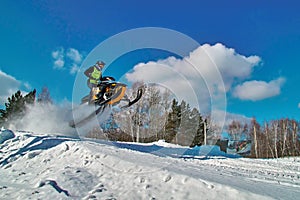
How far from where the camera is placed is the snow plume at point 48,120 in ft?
44.2

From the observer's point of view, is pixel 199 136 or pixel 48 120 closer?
pixel 48 120

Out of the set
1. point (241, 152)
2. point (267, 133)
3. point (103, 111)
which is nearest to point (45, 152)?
point (103, 111)

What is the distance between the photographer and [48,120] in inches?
546

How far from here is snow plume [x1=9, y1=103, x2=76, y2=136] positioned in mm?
13461

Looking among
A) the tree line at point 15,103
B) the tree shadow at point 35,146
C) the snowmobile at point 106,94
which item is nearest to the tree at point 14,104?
the tree line at point 15,103

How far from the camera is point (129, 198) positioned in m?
3.60

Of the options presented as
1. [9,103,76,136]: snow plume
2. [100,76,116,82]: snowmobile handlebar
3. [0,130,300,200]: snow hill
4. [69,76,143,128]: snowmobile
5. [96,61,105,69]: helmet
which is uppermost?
[96,61,105,69]: helmet

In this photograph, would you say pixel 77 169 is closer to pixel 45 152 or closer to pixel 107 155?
pixel 107 155

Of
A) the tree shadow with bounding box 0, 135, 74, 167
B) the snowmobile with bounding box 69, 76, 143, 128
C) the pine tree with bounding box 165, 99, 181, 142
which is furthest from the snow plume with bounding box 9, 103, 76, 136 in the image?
the pine tree with bounding box 165, 99, 181, 142

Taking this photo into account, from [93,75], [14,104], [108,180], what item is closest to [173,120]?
Result: [93,75]

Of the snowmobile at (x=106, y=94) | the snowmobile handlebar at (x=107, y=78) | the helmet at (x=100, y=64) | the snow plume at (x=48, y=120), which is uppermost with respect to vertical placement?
the helmet at (x=100, y=64)

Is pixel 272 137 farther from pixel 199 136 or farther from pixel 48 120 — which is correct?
pixel 48 120

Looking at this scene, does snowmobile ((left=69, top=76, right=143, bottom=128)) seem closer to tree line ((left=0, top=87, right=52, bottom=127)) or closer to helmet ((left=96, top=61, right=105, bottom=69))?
helmet ((left=96, top=61, right=105, bottom=69))

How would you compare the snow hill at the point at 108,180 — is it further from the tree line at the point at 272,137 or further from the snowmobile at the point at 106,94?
the tree line at the point at 272,137
